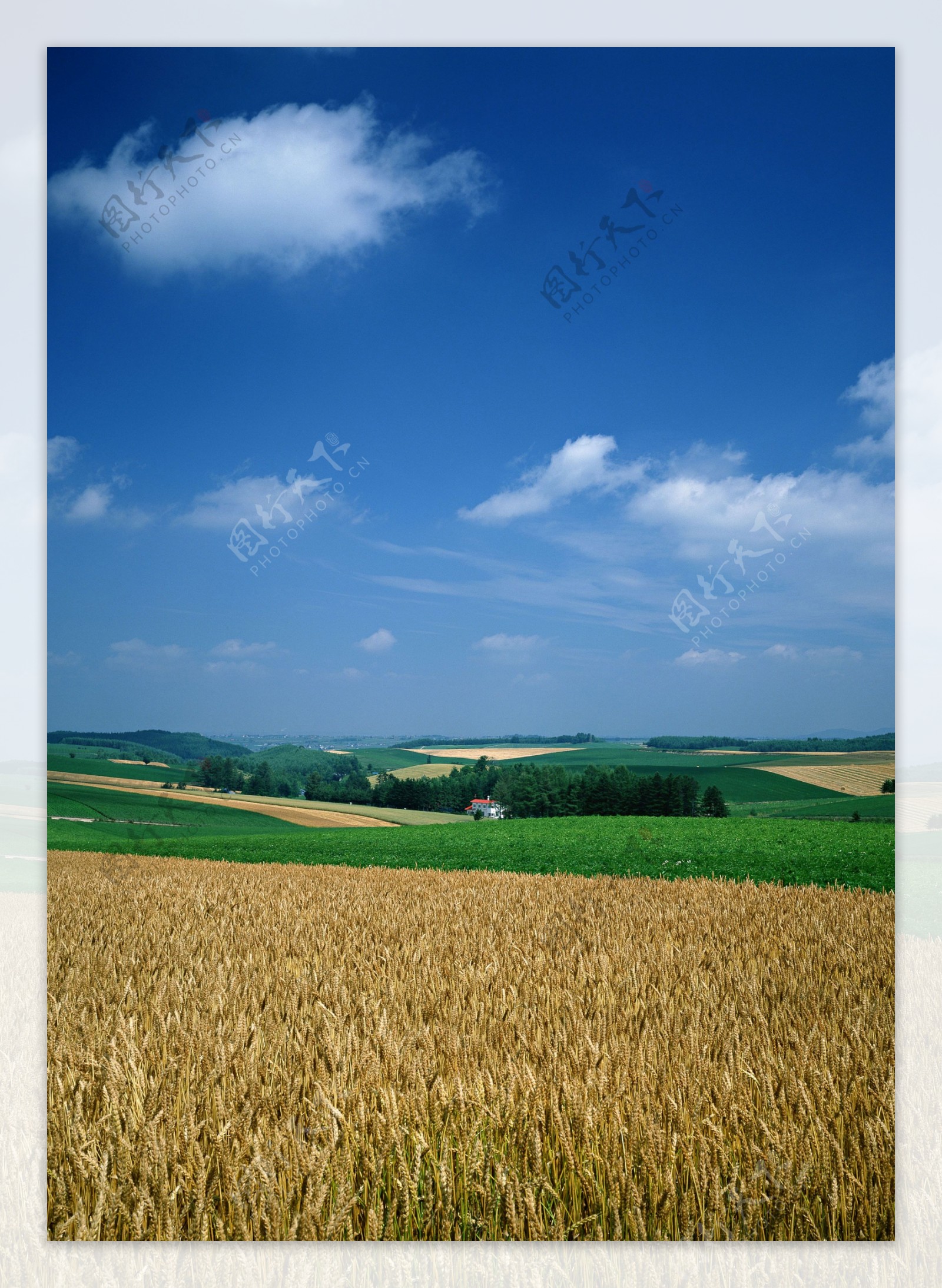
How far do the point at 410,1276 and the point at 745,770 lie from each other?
612 inches

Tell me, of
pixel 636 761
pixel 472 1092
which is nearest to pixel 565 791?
pixel 636 761

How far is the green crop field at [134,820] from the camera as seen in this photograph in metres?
12.4

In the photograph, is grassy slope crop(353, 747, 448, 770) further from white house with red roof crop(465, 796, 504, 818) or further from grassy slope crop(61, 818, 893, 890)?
grassy slope crop(61, 818, 893, 890)

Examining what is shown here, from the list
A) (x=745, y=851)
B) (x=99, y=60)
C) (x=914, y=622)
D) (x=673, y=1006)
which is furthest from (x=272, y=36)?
(x=745, y=851)

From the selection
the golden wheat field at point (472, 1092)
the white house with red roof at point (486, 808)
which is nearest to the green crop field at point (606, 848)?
the white house with red roof at point (486, 808)

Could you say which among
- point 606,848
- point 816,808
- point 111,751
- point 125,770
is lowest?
point 606,848

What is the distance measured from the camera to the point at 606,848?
506 inches

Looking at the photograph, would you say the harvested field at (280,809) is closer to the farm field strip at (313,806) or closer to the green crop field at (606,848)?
the farm field strip at (313,806)

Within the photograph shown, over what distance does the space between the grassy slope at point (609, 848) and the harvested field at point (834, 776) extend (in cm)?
65

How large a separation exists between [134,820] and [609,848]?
9.75 m

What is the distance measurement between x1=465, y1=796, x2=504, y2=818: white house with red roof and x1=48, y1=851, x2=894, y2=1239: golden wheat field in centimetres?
1022

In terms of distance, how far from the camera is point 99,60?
344 centimetres

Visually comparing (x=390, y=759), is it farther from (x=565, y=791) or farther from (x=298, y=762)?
(x=565, y=791)

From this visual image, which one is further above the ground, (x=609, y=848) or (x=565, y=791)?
(x=565, y=791)
